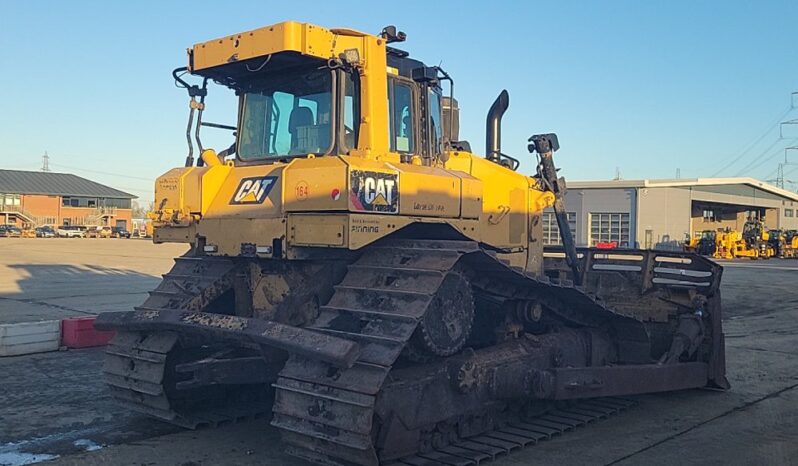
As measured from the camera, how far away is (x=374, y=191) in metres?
6.05

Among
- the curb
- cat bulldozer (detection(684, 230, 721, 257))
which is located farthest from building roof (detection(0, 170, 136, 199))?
the curb

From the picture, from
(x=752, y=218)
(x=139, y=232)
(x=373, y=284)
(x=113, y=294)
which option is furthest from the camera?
(x=139, y=232)

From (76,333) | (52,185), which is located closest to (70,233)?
(52,185)

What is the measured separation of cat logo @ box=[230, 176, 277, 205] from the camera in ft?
21.1

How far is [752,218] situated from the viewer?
61.6 meters

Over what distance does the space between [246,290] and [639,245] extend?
43.6m

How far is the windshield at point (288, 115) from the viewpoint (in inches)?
259

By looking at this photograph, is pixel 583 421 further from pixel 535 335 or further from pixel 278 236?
pixel 278 236

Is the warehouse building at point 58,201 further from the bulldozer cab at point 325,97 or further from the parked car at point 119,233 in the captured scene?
the bulldozer cab at point 325,97

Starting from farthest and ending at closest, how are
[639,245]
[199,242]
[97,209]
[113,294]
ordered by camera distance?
[97,209], [639,245], [113,294], [199,242]

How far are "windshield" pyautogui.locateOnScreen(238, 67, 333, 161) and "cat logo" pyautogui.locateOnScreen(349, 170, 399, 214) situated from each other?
2.02 ft

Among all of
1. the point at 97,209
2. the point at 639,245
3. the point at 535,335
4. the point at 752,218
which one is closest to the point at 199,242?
the point at 535,335

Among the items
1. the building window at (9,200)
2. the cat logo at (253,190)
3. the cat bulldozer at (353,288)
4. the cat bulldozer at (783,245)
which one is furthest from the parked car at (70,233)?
the cat logo at (253,190)

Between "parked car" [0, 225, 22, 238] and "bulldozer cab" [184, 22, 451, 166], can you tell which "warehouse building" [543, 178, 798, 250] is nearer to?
"bulldozer cab" [184, 22, 451, 166]
